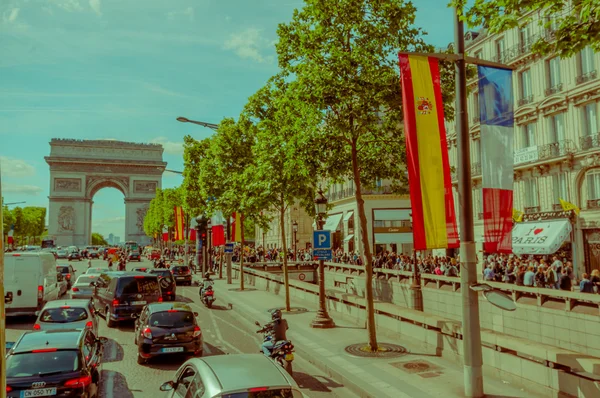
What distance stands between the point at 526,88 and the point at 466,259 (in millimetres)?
28618

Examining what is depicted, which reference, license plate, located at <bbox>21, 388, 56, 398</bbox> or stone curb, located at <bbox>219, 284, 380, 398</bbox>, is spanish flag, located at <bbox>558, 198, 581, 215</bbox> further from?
license plate, located at <bbox>21, 388, 56, 398</bbox>

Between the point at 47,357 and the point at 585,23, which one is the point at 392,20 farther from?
the point at 47,357

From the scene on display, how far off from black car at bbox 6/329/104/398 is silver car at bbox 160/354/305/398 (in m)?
2.16

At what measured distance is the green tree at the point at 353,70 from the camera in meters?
12.6

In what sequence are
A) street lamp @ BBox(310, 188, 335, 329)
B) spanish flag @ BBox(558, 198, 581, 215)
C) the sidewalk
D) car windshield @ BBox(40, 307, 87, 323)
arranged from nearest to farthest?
the sidewalk
car windshield @ BBox(40, 307, 87, 323)
street lamp @ BBox(310, 188, 335, 329)
spanish flag @ BBox(558, 198, 581, 215)

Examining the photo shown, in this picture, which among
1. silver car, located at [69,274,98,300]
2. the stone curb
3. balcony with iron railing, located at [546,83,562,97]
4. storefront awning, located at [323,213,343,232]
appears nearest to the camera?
the stone curb

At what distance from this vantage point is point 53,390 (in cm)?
779

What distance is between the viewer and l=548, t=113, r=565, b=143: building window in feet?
99.5

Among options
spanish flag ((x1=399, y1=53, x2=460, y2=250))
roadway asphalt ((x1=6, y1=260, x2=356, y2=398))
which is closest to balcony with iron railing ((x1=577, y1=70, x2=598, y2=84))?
roadway asphalt ((x1=6, y1=260, x2=356, y2=398))

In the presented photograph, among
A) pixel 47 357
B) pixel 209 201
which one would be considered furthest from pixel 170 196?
pixel 47 357

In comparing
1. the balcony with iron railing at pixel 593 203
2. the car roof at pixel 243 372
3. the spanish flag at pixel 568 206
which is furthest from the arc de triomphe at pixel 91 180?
the car roof at pixel 243 372

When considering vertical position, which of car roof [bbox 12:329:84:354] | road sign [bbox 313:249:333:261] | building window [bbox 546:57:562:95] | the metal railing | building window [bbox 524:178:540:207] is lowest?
car roof [bbox 12:329:84:354]

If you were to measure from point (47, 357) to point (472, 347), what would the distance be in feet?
24.0

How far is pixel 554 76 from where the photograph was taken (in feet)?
102
